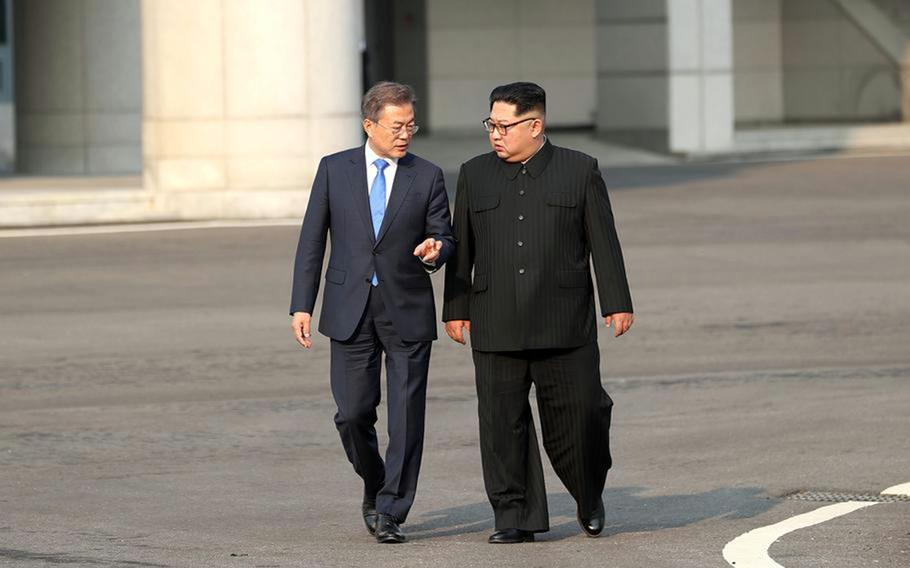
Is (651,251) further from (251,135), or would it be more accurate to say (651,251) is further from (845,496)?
(845,496)

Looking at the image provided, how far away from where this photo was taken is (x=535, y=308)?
766 centimetres

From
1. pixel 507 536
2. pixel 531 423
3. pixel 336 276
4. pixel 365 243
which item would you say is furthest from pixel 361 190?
pixel 507 536

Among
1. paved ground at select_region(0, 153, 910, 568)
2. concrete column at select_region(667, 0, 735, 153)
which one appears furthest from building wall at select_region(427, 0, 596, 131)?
paved ground at select_region(0, 153, 910, 568)

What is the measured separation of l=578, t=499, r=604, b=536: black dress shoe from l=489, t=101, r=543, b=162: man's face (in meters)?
1.42

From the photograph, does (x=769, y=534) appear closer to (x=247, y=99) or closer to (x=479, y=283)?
(x=479, y=283)

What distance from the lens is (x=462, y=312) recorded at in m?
7.82

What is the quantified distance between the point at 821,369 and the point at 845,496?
4.04 m

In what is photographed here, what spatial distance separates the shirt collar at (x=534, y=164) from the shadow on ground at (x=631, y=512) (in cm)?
146

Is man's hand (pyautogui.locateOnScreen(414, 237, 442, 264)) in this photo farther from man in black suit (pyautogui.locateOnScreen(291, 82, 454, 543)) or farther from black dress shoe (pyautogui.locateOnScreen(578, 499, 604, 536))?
black dress shoe (pyautogui.locateOnScreen(578, 499, 604, 536))


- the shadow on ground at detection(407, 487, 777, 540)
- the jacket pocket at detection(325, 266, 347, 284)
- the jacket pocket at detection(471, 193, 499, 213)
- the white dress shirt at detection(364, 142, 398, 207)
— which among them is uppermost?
the white dress shirt at detection(364, 142, 398, 207)

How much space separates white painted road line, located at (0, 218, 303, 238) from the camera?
2256cm

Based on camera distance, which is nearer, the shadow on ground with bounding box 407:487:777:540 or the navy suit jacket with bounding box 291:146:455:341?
the navy suit jacket with bounding box 291:146:455:341

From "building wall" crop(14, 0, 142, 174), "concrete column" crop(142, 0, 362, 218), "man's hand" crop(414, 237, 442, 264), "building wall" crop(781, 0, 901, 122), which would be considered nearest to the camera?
"man's hand" crop(414, 237, 442, 264)

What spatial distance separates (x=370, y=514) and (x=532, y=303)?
1.08 m
